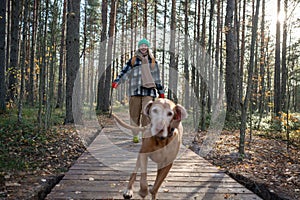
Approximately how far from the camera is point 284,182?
421cm

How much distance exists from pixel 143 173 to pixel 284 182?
104 inches

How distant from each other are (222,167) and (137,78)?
2449 mm

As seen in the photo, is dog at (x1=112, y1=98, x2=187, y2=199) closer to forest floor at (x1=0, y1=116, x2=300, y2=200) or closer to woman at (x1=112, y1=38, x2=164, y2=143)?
forest floor at (x1=0, y1=116, x2=300, y2=200)

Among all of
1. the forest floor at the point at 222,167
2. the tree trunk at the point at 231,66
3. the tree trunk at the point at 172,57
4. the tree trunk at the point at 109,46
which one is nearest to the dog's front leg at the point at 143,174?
the forest floor at the point at 222,167

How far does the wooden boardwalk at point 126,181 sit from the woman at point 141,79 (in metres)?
0.97

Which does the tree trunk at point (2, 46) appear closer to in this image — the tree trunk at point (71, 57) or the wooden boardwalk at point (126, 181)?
the tree trunk at point (71, 57)

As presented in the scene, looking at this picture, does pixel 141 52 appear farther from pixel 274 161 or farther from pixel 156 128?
pixel 274 161

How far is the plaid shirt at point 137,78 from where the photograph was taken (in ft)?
16.9

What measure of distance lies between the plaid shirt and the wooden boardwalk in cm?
141

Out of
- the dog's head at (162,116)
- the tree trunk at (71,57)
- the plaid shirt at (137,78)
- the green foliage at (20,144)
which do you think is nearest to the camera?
Answer: the dog's head at (162,116)

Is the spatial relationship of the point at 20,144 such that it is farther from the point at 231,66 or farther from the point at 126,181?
the point at 231,66

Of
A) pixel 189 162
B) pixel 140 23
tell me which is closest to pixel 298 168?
pixel 189 162

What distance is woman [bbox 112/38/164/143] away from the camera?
503cm

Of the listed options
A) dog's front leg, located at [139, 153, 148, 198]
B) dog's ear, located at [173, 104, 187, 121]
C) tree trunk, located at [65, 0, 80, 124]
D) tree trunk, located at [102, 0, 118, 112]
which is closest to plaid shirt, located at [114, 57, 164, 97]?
dog's front leg, located at [139, 153, 148, 198]
